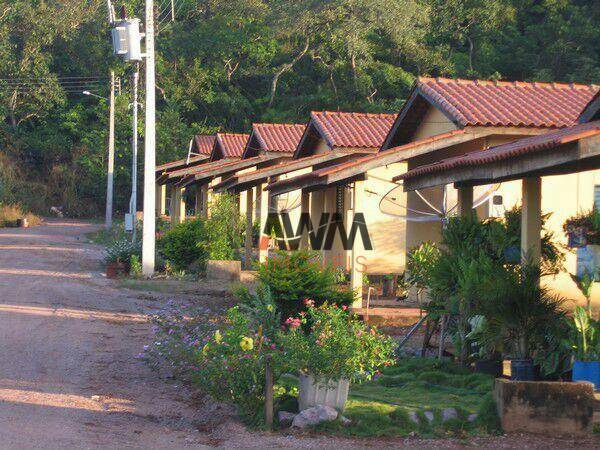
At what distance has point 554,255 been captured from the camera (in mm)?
10281

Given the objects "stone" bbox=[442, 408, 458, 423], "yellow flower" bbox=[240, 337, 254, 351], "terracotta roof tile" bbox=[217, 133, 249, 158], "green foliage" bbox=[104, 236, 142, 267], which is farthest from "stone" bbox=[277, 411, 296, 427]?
"terracotta roof tile" bbox=[217, 133, 249, 158]

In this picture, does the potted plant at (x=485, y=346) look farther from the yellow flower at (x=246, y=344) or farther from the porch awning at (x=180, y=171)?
the porch awning at (x=180, y=171)

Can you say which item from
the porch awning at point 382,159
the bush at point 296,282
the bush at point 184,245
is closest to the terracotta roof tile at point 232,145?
the bush at point 184,245

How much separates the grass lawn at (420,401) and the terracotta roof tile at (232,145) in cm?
2232

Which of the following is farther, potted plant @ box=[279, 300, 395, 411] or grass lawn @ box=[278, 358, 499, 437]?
potted plant @ box=[279, 300, 395, 411]

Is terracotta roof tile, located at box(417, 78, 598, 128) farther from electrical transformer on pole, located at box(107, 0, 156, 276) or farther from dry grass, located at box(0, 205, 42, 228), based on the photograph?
dry grass, located at box(0, 205, 42, 228)

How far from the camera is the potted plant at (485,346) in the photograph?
8977 millimetres

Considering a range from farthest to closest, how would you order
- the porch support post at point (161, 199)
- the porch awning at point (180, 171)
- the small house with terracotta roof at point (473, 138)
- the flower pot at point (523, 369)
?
1. the porch support post at point (161, 199)
2. the porch awning at point (180, 171)
3. the small house with terracotta roof at point (473, 138)
4. the flower pot at point (523, 369)

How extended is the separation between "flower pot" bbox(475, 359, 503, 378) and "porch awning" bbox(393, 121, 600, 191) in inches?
76.6

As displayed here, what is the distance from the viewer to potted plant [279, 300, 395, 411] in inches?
304

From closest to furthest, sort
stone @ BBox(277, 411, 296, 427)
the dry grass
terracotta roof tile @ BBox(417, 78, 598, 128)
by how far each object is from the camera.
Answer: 1. stone @ BBox(277, 411, 296, 427)
2. terracotta roof tile @ BBox(417, 78, 598, 128)
3. the dry grass

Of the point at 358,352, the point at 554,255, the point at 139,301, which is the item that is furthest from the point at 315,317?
the point at 139,301

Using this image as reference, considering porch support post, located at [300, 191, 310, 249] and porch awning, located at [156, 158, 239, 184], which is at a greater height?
porch awning, located at [156, 158, 239, 184]

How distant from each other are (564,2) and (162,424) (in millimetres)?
37247
